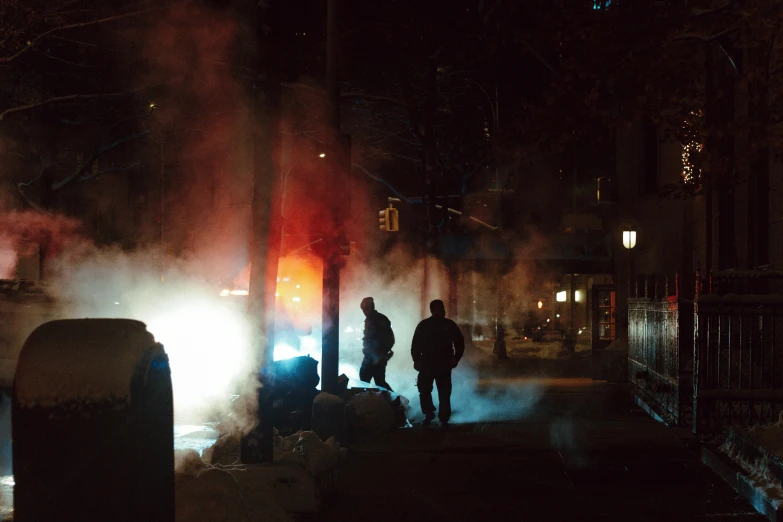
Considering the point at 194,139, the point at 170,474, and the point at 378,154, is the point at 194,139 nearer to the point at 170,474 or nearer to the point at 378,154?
the point at 378,154

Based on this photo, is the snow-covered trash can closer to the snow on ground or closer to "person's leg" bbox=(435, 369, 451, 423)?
the snow on ground

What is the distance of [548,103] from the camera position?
33.1ft

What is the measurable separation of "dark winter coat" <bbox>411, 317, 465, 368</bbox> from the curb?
13.7ft

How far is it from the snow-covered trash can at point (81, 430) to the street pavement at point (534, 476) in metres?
3.47

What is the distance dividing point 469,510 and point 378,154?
2927cm

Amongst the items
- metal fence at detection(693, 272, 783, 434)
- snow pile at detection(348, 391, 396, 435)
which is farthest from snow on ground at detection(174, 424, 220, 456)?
metal fence at detection(693, 272, 783, 434)

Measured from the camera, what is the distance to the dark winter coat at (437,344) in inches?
496

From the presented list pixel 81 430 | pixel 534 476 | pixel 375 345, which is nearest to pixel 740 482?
pixel 534 476

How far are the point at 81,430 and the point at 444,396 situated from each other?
929 centimetres

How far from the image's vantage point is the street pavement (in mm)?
7164

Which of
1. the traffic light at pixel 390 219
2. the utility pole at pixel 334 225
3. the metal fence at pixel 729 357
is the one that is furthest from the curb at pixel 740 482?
the traffic light at pixel 390 219

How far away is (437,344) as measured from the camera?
12594 millimetres

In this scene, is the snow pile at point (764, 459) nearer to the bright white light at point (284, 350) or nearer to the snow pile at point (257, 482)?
the snow pile at point (257, 482)

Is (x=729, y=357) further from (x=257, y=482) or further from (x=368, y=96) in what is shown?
(x=368, y=96)
